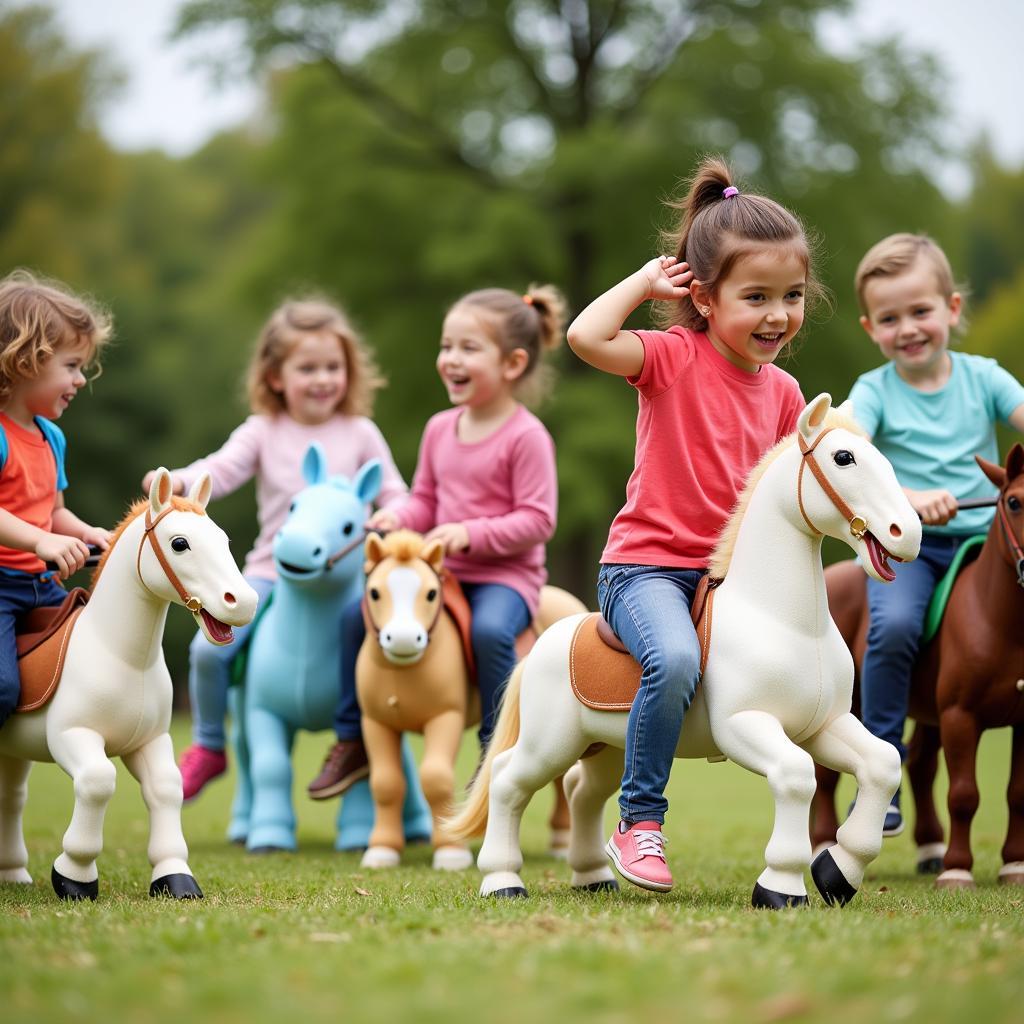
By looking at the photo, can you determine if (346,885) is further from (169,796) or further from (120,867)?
(120,867)

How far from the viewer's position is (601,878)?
545cm

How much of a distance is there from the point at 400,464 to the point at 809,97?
8993 millimetres

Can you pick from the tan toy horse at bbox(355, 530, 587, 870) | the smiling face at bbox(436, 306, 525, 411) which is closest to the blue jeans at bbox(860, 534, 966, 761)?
the tan toy horse at bbox(355, 530, 587, 870)

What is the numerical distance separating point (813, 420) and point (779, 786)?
3.91 feet

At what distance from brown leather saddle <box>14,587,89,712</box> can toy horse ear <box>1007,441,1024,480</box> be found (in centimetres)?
367

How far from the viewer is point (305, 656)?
7.21 metres

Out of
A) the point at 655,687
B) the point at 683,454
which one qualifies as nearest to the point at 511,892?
the point at 655,687

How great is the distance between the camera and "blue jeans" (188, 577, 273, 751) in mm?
7641

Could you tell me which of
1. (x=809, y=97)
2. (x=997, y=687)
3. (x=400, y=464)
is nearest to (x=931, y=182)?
(x=809, y=97)

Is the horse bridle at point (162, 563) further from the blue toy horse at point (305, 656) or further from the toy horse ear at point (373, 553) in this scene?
the blue toy horse at point (305, 656)

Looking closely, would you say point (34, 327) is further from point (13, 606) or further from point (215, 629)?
point (215, 629)

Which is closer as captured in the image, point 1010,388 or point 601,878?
point 601,878

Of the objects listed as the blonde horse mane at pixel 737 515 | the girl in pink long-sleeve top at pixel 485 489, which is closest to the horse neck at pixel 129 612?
the girl in pink long-sleeve top at pixel 485 489

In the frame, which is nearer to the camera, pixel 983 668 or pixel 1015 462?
pixel 1015 462
